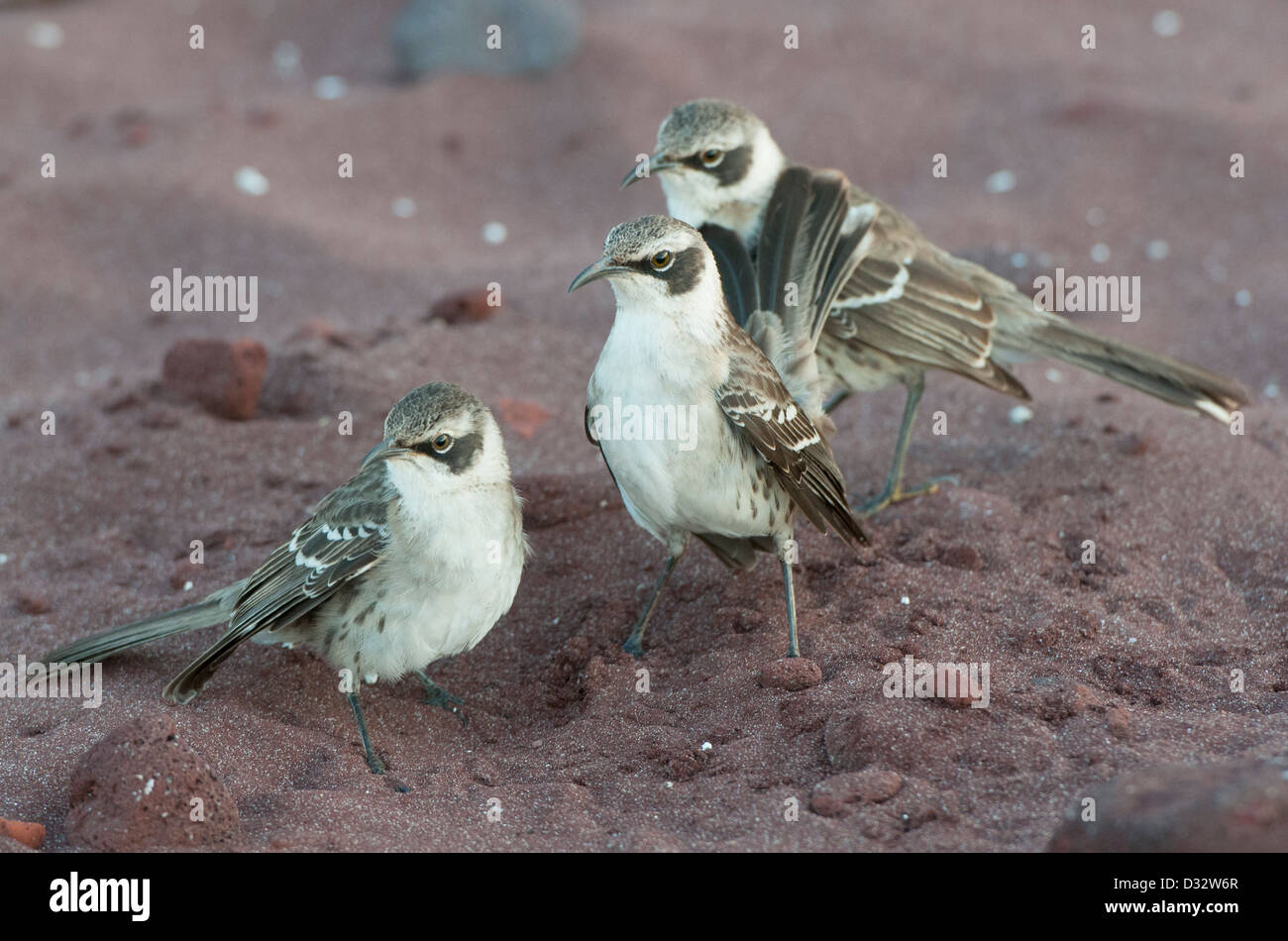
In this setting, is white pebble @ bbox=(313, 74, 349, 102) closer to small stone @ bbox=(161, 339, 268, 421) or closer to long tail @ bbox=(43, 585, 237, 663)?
small stone @ bbox=(161, 339, 268, 421)

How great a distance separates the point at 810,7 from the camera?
13242mm

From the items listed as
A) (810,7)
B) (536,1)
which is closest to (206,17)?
(536,1)

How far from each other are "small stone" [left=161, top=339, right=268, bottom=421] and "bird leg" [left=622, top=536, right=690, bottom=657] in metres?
2.93

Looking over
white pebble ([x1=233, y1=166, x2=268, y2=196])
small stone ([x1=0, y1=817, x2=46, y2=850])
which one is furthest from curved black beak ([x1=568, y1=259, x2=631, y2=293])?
white pebble ([x1=233, y1=166, x2=268, y2=196])

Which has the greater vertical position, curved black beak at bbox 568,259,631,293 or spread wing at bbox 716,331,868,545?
curved black beak at bbox 568,259,631,293

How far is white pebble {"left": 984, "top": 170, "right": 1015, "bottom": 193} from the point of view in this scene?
425 inches

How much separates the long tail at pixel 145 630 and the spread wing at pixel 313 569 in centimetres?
22

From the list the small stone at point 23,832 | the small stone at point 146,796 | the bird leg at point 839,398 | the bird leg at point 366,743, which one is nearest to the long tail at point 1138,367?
the bird leg at point 839,398

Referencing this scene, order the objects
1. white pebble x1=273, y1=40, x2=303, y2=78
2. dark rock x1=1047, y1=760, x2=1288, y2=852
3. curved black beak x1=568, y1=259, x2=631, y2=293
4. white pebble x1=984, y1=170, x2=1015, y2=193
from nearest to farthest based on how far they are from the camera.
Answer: dark rock x1=1047, y1=760, x2=1288, y2=852 < curved black beak x1=568, y1=259, x2=631, y2=293 < white pebble x1=984, y1=170, x2=1015, y2=193 < white pebble x1=273, y1=40, x2=303, y2=78

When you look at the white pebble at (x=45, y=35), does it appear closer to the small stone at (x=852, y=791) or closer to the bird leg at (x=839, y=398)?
the bird leg at (x=839, y=398)

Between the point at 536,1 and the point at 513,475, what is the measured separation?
23.2 ft

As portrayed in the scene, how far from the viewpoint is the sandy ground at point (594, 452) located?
181 inches

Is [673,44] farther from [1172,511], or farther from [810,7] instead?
[1172,511]

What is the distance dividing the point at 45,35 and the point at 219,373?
292 inches
